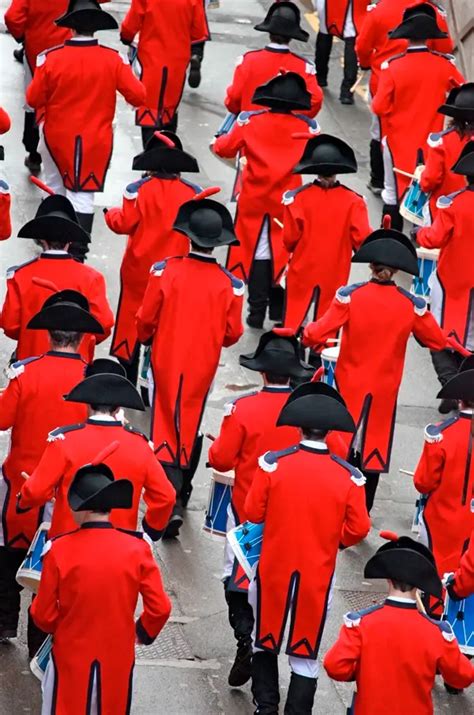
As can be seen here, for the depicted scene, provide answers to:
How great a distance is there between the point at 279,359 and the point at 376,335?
56.6 inches

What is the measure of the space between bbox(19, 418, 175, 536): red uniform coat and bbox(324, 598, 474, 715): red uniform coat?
1.23 m

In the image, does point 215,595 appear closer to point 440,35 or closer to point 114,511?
point 114,511

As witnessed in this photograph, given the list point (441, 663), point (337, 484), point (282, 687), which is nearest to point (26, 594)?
point (282, 687)

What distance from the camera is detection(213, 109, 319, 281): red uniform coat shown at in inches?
513

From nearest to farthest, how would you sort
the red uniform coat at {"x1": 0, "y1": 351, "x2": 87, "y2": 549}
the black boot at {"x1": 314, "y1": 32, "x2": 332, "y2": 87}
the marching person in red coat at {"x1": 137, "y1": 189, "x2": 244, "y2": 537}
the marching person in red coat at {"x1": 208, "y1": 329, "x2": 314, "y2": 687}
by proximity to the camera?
the red uniform coat at {"x1": 0, "y1": 351, "x2": 87, "y2": 549} < the marching person in red coat at {"x1": 208, "y1": 329, "x2": 314, "y2": 687} < the marching person in red coat at {"x1": 137, "y1": 189, "x2": 244, "y2": 537} < the black boot at {"x1": 314, "y1": 32, "x2": 332, "y2": 87}

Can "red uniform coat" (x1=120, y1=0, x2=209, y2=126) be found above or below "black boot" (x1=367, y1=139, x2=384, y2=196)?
above

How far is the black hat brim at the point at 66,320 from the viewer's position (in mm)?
9484

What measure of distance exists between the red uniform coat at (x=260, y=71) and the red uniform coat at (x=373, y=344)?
11.7 feet

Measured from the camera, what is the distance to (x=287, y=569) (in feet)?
29.2

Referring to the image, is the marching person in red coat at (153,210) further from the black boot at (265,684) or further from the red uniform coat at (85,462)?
the black boot at (265,684)

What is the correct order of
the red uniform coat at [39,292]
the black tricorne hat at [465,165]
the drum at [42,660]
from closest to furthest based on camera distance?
the drum at [42,660], the red uniform coat at [39,292], the black tricorne hat at [465,165]

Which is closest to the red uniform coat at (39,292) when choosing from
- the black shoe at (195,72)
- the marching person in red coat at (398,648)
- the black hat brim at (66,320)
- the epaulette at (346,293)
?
the black hat brim at (66,320)

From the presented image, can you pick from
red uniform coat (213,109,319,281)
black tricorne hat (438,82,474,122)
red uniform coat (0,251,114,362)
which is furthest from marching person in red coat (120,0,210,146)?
red uniform coat (0,251,114,362)

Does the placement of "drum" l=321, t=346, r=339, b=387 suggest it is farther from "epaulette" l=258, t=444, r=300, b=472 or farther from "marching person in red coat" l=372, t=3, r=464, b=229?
"marching person in red coat" l=372, t=3, r=464, b=229
